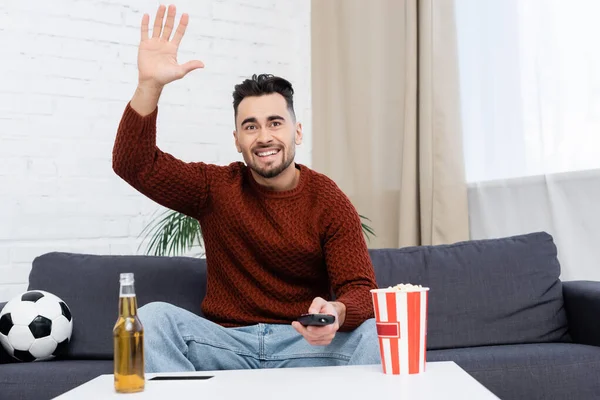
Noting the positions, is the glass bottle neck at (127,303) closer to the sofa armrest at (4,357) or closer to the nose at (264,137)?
the nose at (264,137)

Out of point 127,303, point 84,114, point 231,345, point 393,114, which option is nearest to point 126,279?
point 127,303

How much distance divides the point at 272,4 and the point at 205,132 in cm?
81

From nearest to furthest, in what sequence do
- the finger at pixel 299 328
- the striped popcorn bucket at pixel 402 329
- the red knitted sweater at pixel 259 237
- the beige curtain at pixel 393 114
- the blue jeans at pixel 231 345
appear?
the striped popcorn bucket at pixel 402 329 < the finger at pixel 299 328 < the blue jeans at pixel 231 345 < the red knitted sweater at pixel 259 237 < the beige curtain at pixel 393 114

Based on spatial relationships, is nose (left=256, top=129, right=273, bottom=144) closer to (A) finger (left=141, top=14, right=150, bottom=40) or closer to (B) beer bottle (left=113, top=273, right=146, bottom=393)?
(A) finger (left=141, top=14, right=150, bottom=40)

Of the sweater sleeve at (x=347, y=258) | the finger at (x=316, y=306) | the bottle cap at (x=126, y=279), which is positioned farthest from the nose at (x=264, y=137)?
the bottle cap at (x=126, y=279)

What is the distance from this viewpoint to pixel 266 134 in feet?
6.79

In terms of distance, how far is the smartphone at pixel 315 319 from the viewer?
147 centimetres

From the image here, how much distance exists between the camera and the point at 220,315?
2045mm

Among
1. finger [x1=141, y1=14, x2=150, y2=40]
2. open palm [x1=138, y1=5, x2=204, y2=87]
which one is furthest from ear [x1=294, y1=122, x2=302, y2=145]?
finger [x1=141, y1=14, x2=150, y2=40]

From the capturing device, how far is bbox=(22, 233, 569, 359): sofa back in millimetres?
2418

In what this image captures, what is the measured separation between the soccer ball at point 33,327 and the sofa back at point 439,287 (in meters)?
0.12

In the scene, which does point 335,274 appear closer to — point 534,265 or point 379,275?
point 379,275

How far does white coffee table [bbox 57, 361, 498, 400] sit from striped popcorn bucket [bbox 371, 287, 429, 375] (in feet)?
0.09

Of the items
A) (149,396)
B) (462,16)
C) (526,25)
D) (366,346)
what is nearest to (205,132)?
(462,16)
